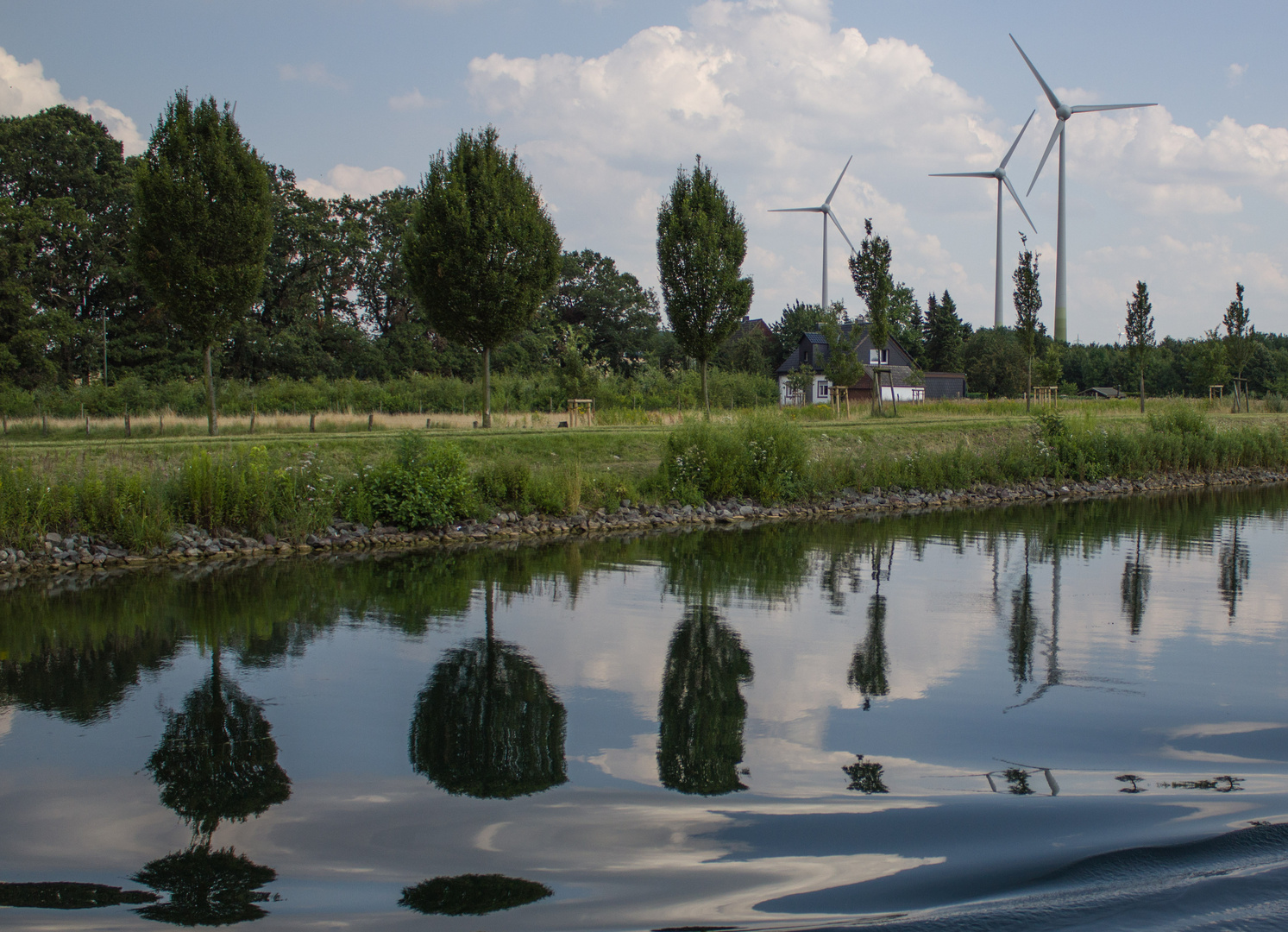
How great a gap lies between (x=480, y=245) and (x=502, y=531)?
1003cm

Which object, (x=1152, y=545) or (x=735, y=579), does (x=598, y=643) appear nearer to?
(x=735, y=579)

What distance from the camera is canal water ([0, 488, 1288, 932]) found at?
4.81m

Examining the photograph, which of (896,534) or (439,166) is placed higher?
(439,166)

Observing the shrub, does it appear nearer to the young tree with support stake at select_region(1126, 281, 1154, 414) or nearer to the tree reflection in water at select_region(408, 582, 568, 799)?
the tree reflection in water at select_region(408, 582, 568, 799)

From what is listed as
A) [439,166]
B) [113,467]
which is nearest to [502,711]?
[113,467]

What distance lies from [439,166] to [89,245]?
29449mm

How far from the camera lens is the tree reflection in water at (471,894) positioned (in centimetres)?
470

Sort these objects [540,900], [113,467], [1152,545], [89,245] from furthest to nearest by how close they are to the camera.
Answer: [89,245] < [1152,545] < [113,467] < [540,900]

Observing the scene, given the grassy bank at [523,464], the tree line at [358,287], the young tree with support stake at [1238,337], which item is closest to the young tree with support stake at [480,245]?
the tree line at [358,287]

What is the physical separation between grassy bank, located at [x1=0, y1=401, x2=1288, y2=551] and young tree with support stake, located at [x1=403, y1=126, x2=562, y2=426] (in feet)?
10.8

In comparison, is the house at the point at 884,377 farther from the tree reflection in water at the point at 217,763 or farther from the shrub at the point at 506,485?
the tree reflection in water at the point at 217,763

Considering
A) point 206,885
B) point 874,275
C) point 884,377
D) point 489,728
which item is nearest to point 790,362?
point 884,377

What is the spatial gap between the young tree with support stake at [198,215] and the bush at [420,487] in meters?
7.67

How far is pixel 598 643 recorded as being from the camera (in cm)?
987
